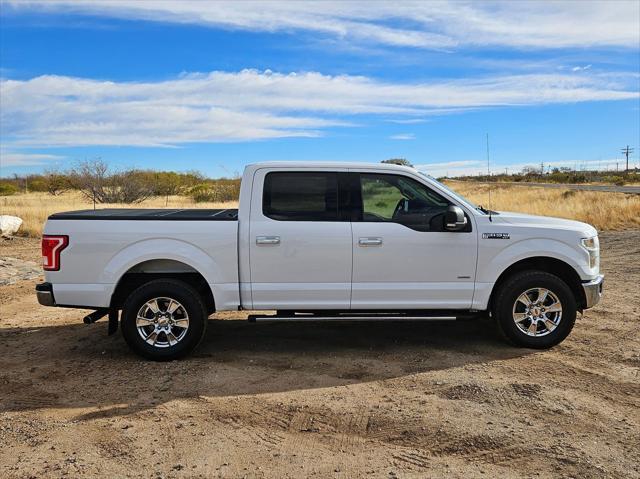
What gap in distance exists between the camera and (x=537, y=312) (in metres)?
5.96

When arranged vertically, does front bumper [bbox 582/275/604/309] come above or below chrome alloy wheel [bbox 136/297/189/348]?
above

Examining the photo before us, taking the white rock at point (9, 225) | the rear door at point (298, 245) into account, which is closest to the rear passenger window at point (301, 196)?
the rear door at point (298, 245)

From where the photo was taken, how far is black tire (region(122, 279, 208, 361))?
564 cm

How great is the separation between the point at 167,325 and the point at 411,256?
253 cm

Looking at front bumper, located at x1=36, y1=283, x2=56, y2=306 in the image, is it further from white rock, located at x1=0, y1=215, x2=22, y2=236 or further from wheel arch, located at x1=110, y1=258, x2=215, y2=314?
white rock, located at x1=0, y1=215, x2=22, y2=236

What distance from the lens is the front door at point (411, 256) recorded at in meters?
5.75

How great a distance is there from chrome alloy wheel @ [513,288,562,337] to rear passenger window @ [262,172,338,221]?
7.00ft

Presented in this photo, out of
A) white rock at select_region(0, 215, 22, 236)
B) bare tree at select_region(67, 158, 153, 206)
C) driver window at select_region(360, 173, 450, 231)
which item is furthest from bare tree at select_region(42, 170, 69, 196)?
driver window at select_region(360, 173, 450, 231)

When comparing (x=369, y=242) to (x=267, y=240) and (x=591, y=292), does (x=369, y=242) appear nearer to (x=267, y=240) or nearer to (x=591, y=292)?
(x=267, y=240)

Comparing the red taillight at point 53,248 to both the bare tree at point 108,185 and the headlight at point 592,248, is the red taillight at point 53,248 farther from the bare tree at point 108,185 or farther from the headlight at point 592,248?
the bare tree at point 108,185

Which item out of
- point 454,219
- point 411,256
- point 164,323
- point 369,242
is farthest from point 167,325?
point 454,219

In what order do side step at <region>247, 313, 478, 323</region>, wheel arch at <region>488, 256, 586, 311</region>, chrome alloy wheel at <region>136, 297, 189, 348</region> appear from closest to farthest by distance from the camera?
chrome alloy wheel at <region>136, 297, 189, 348</region> < side step at <region>247, 313, 478, 323</region> < wheel arch at <region>488, 256, 586, 311</region>

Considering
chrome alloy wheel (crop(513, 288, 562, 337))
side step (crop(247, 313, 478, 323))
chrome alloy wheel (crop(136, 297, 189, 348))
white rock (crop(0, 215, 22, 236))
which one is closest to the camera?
chrome alloy wheel (crop(136, 297, 189, 348))

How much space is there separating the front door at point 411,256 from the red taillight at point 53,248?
2.84m
